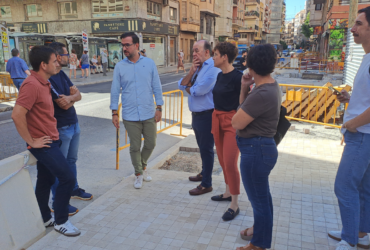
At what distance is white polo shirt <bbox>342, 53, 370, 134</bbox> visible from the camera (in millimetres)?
2529

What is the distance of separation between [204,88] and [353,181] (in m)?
1.92

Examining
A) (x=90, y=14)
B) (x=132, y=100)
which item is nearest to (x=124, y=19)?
(x=90, y=14)

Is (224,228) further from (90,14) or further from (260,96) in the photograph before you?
(90,14)

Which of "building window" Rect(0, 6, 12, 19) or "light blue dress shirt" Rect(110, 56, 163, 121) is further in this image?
"building window" Rect(0, 6, 12, 19)

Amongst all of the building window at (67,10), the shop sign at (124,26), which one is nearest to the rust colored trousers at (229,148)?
the shop sign at (124,26)

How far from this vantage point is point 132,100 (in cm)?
410

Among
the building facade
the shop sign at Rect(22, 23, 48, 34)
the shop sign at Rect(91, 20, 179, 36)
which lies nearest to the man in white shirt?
the building facade

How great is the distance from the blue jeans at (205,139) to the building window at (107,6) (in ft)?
92.8

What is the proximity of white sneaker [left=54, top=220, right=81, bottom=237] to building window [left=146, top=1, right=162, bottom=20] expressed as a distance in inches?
1199

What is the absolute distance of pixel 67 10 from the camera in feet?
102

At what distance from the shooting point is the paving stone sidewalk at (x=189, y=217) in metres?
3.02

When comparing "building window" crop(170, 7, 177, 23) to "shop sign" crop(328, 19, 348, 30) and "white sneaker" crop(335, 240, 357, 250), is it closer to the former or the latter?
"shop sign" crop(328, 19, 348, 30)

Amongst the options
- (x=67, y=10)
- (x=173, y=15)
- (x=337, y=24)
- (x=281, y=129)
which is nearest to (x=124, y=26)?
(x=67, y=10)

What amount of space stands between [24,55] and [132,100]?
93.0 feet
